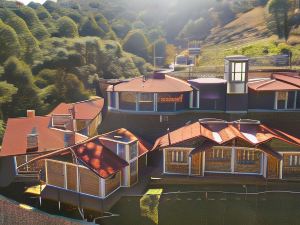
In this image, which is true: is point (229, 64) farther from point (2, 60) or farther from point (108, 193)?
point (2, 60)

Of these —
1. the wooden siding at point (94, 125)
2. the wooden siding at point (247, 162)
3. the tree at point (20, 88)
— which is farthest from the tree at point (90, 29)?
the wooden siding at point (247, 162)

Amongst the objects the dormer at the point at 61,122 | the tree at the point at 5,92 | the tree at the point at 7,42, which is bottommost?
the dormer at the point at 61,122

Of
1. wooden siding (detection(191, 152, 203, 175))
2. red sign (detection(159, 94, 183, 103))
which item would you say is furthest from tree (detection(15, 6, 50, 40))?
wooden siding (detection(191, 152, 203, 175))

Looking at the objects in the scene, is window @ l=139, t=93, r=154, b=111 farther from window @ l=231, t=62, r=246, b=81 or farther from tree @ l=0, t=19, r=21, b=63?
tree @ l=0, t=19, r=21, b=63

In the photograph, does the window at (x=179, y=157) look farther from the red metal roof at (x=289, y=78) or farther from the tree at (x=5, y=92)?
the tree at (x=5, y=92)

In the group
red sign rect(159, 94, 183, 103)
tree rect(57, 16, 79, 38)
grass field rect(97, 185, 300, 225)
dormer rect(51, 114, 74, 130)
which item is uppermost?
tree rect(57, 16, 79, 38)

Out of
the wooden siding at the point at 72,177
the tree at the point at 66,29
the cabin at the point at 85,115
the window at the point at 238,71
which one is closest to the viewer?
the wooden siding at the point at 72,177
